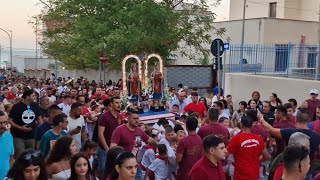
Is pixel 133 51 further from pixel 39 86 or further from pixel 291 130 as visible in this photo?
pixel 291 130

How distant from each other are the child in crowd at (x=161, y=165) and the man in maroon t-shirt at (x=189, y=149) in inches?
9.5

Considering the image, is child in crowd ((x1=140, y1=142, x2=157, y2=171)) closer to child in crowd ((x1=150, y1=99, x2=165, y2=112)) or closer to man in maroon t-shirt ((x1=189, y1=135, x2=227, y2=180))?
man in maroon t-shirt ((x1=189, y1=135, x2=227, y2=180))

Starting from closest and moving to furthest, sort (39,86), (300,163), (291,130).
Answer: (300,163)
(291,130)
(39,86)

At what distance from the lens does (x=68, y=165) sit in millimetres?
5523

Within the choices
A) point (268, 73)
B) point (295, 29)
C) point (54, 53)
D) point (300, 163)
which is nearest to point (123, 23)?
point (268, 73)

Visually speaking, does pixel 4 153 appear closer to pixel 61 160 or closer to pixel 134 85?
pixel 61 160

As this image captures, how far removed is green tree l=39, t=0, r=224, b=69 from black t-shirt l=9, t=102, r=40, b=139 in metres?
12.7

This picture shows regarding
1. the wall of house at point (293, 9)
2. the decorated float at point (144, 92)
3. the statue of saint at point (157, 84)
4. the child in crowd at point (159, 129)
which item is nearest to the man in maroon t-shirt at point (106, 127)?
the child in crowd at point (159, 129)

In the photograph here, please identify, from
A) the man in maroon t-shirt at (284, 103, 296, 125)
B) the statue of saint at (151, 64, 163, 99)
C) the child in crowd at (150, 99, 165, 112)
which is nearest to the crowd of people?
the man in maroon t-shirt at (284, 103, 296, 125)

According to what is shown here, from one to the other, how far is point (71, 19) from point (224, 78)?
1217cm

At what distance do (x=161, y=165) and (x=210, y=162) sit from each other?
200 cm

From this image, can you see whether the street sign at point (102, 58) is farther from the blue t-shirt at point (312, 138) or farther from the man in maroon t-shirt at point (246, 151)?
the blue t-shirt at point (312, 138)

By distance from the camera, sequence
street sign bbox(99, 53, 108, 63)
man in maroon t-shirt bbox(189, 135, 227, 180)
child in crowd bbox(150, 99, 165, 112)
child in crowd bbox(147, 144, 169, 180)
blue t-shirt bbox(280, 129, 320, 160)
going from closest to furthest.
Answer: man in maroon t-shirt bbox(189, 135, 227, 180), blue t-shirt bbox(280, 129, 320, 160), child in crowd bbox(147, 144, 169, 180), child in crowd bbox(150, 99, 165, 112), street sign bbox(99, 53, 108, 63)

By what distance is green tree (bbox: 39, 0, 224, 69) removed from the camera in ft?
71.9
